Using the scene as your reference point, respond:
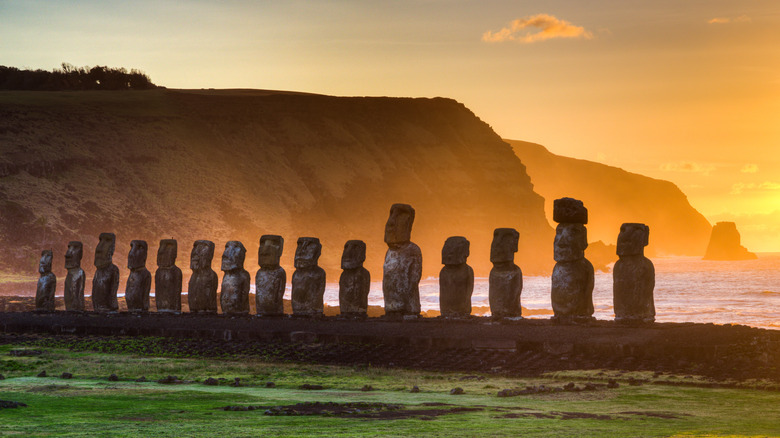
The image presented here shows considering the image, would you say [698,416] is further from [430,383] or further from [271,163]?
[271,163]

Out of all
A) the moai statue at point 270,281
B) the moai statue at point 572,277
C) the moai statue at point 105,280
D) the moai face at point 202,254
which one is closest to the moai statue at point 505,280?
the moai statue at point 572,277

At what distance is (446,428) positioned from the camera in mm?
10797

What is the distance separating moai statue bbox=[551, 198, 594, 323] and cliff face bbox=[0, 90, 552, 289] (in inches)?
2198

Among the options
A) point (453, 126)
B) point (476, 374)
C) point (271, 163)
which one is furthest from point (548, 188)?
point (476, 374)

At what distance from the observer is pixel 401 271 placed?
25.1 meters

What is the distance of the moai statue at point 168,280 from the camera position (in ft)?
98.8

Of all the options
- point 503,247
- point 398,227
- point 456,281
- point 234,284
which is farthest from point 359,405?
point 234,284

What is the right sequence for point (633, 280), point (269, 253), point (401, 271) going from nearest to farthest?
1. point (633, 280)
2. point (401, 271)
3. point (269, 253)

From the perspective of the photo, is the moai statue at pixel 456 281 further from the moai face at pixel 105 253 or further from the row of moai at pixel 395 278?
the moai face at pixel 105 253

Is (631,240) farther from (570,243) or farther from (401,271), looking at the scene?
(401,271)

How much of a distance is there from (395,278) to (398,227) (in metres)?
1.35

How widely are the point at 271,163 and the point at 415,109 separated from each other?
86.0 feet

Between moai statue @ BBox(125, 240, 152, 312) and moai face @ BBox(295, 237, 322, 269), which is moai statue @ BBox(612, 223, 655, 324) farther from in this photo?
moai statue @ BBox(125, 240, 152, 312)

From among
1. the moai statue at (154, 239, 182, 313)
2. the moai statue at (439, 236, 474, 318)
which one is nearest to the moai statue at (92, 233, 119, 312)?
the moai statue at (154, 239, 182, 313)
